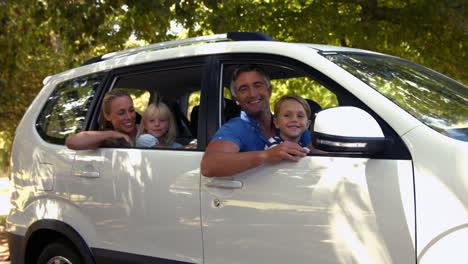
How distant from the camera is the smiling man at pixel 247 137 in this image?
305cm

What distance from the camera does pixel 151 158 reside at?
145 inches

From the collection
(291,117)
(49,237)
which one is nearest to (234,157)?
(291,117)

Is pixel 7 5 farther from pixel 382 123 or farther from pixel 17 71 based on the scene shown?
pixel 382 123

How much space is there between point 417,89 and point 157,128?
1.71 meters

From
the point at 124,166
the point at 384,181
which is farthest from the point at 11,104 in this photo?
the point at 384,181

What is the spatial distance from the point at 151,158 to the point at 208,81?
57 centimetres

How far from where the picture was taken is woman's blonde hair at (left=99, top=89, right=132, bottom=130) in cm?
415

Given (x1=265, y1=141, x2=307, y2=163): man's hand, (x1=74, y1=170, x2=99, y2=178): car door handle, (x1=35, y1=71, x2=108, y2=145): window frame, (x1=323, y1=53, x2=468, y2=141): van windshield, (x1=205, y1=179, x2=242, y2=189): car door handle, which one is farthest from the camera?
(x1=35, y1=71, x2=108, y2=145): window frame

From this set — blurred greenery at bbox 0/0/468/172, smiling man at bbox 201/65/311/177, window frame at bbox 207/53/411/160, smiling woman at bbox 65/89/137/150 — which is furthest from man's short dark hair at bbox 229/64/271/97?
blurred greenery at bbox 0/0/468/172

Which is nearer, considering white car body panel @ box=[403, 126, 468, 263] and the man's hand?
white car body panel @ box=[403, 126, 468, 263]

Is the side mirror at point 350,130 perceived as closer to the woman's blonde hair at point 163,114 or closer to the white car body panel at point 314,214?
the white car body panel at point 314,214

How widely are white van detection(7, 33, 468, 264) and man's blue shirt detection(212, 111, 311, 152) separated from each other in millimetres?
161

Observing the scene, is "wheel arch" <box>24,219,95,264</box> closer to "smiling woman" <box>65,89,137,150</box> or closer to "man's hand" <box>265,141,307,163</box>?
"smiling woman" <box>65,89,137,150</box>

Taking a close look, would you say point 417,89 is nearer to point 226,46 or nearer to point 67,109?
point 226,46
